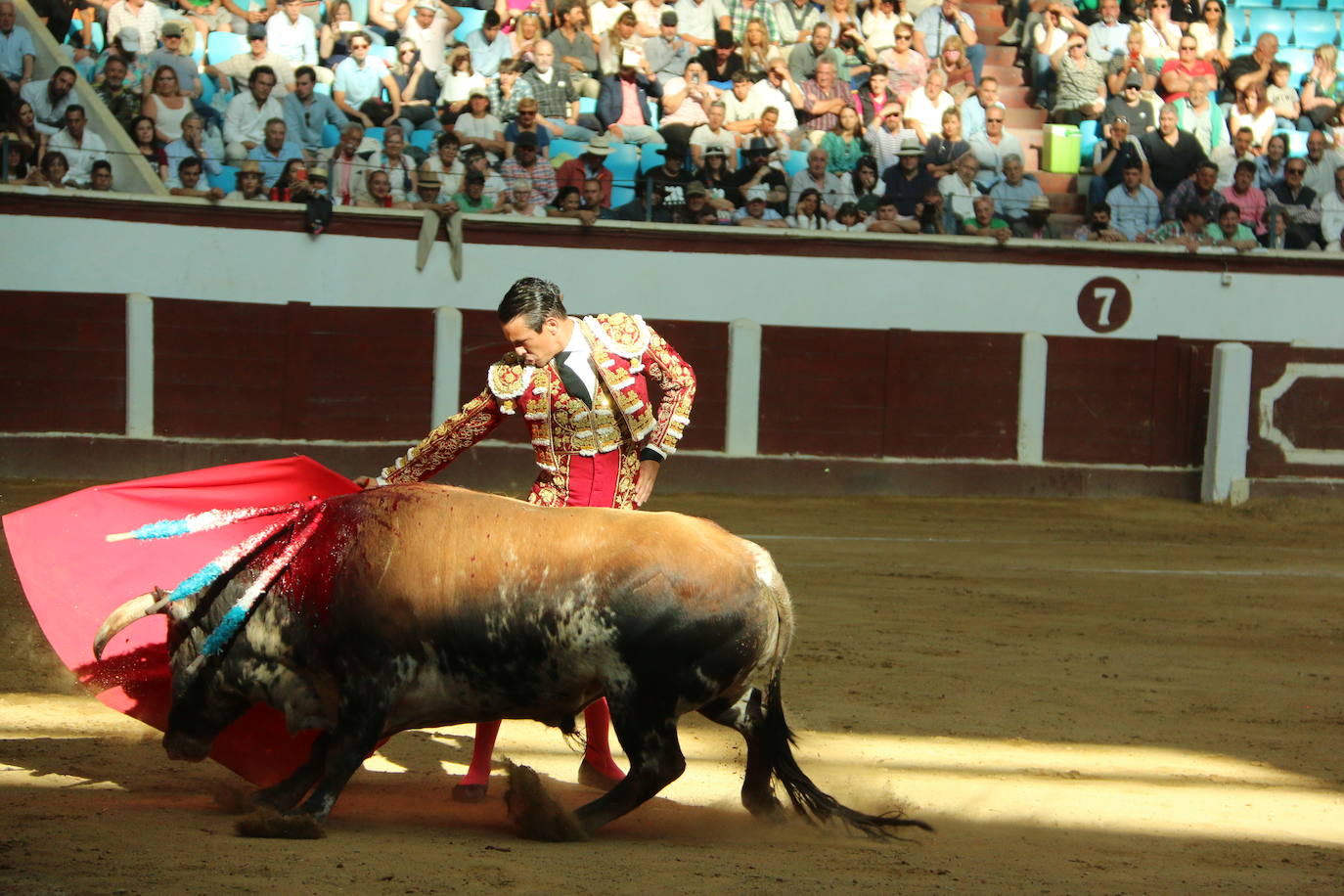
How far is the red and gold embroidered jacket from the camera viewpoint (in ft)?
11.7

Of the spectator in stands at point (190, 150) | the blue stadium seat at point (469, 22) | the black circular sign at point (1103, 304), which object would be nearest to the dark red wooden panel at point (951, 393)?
the black circular sign at point (1103, 304)

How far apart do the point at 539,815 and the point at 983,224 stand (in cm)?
774

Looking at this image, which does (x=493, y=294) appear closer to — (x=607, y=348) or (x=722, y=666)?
(x=607, y=348)

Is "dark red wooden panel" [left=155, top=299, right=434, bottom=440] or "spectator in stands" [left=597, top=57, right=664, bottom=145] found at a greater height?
"spectator in stands" [left=597, top=57, right=664, bottom=145]

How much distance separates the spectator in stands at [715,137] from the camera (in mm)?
10031

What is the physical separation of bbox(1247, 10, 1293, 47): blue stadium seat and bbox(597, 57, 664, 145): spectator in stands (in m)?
5.96

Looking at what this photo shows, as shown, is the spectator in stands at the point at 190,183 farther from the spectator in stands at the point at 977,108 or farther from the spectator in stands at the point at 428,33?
the spectator in stands at the point at 977,108

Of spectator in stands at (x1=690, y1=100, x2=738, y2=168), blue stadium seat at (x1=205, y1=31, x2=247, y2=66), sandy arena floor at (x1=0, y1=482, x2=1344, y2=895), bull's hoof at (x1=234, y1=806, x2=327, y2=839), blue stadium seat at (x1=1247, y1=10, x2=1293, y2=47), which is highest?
blue stadium seat at (x1=1247, y1=10, x2=1293, y2=47)

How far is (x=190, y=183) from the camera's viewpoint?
9133 millimetres

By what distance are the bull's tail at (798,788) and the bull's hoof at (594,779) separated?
1.76 feet

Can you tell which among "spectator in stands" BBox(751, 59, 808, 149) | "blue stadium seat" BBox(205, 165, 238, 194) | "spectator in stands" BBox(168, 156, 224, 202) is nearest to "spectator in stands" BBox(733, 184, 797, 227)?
"spectator in stands" BBox(751, 59, 808, 149)

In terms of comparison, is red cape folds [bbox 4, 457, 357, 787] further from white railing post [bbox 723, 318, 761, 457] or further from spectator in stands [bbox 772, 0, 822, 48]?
spectator in stands [bbox 772, 0, 822, 48]

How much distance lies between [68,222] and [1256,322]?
755 centimetres

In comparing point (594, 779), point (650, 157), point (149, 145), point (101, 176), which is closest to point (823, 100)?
point (650, 157)
